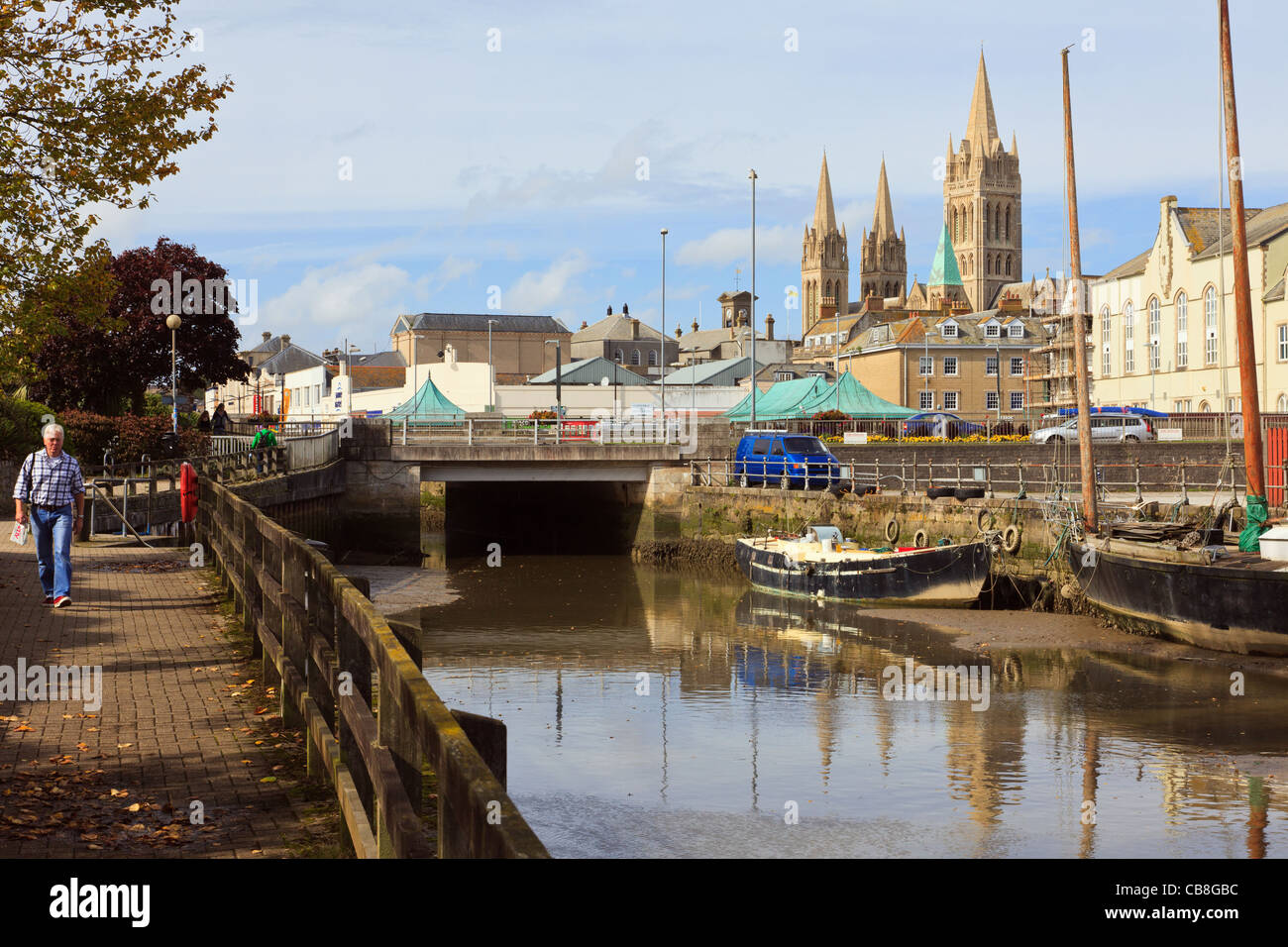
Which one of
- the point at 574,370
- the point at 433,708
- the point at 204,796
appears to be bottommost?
the point at 204,796

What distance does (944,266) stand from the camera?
174375mm

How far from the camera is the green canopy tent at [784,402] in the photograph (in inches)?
2293

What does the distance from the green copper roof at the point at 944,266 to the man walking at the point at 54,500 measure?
16762 centimetres

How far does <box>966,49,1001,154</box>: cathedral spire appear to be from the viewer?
180 meters

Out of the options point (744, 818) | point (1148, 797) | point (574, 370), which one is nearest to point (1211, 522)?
point (1148, 797)

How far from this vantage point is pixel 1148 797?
13.8m

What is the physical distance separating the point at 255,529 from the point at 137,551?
10.3 meters

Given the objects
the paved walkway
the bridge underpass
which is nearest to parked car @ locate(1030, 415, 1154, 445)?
the bridge underpass

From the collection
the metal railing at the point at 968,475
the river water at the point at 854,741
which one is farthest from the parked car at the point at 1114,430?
the river water at the point at 854,741

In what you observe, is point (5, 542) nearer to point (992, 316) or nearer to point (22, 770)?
point (22, 770)

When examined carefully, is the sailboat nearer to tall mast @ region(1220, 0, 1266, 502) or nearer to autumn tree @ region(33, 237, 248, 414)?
tall mast @ region(1220, 0, 1266, 502)

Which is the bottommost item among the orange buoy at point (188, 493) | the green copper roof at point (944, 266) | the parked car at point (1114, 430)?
the orange buoy at point (188, 493)

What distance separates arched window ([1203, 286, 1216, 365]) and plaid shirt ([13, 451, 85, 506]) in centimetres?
6201

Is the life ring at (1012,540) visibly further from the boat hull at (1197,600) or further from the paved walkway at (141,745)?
the paved walkway at (141,745)
